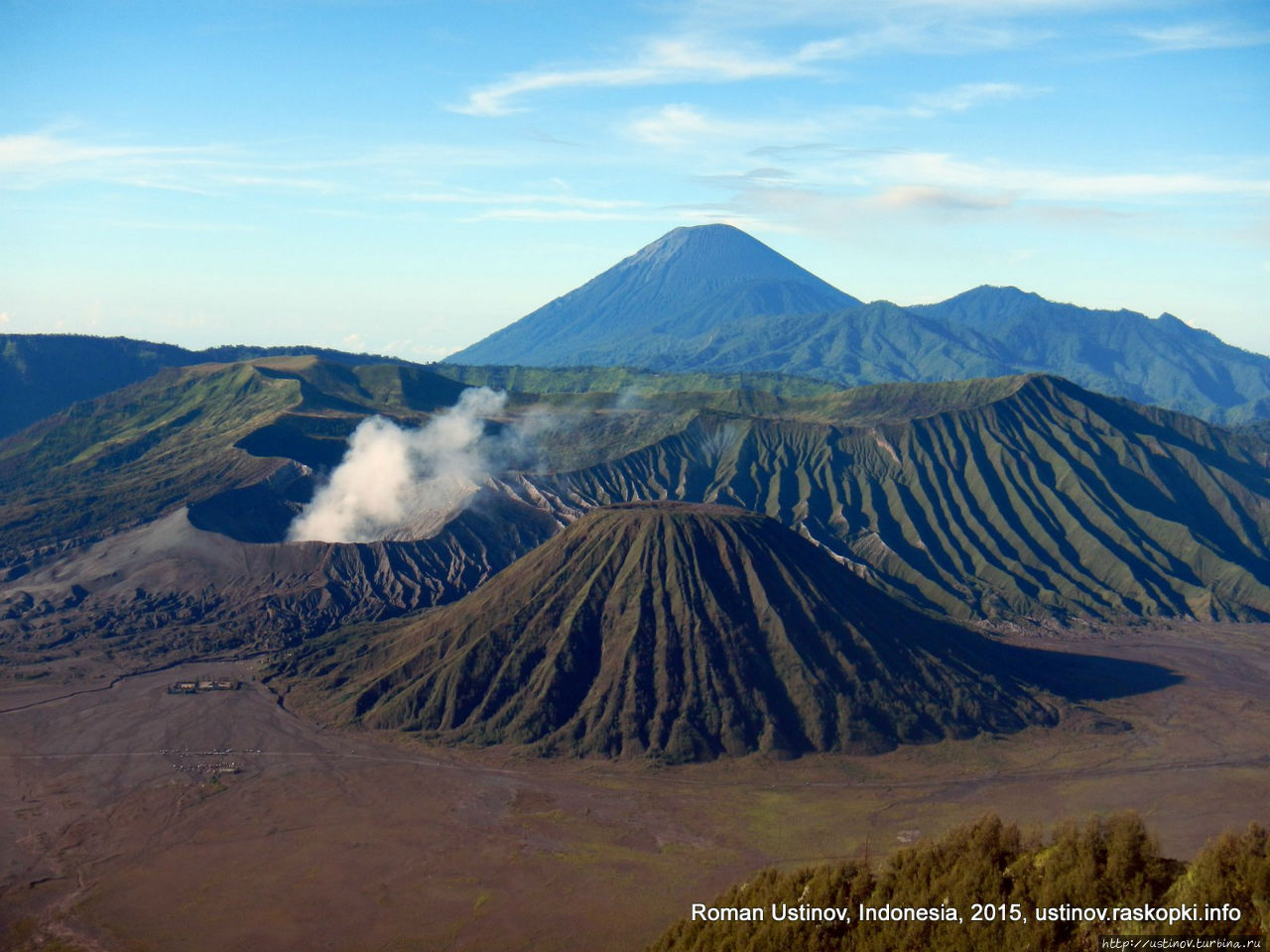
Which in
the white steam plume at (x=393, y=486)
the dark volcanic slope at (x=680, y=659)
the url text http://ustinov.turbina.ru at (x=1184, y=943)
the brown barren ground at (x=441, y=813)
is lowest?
the brown barren ground at (x=441, y=813)

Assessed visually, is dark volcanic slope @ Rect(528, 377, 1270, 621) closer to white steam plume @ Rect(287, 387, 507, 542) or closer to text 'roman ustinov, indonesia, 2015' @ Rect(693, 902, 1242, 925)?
white steam plume @ Rect(287, 387, 507, 542)

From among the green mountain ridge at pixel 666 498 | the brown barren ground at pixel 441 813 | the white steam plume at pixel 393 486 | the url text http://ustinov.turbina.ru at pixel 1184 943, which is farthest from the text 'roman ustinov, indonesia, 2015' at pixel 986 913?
the white steam plume at pixel 393 486

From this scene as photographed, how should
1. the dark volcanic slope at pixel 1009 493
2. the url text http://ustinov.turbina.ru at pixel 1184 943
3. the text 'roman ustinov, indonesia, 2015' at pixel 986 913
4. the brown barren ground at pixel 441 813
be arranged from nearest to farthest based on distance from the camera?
the url text http://ustinov.turbina.ru at pixel 1184 943, the text 'roman ustinov, indonesia, 2015' at pixel 986 913, the brown barren ground at pixel 441 813, the dark volcanic slope at pixel 1009 493

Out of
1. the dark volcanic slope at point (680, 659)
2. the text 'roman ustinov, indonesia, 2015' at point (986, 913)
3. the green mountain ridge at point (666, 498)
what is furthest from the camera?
the green mountain ridge at point (666, 498)

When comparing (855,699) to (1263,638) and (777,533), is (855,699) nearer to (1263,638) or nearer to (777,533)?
(777,533)

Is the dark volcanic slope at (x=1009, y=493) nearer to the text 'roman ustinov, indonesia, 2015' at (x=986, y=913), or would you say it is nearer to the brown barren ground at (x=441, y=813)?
the brown barren ground at (x=441, y=813)

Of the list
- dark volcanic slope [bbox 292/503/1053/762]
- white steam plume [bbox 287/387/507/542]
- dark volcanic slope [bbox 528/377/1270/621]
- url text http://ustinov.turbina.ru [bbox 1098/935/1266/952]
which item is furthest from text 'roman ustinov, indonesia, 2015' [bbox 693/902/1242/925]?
white steam plume [bbox 287/387/507/542]
